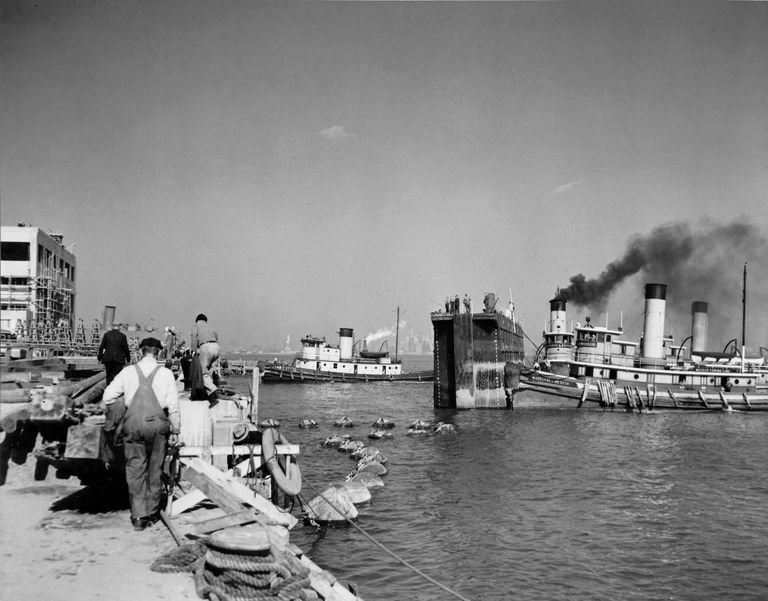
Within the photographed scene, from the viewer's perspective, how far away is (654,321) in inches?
1700

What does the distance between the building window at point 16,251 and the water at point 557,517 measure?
27.5 m

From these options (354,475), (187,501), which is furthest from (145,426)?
(354,475)

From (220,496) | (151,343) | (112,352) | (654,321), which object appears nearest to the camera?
(220,496)

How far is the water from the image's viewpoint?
33.4 ft

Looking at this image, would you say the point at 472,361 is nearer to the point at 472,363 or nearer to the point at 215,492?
the point at 472,363

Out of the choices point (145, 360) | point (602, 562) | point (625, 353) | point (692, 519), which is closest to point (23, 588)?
point (145, 360)

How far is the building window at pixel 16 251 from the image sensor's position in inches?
1647

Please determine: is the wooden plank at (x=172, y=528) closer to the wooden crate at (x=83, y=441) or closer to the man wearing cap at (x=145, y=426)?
the man wearing cap at (x=145, y=426)

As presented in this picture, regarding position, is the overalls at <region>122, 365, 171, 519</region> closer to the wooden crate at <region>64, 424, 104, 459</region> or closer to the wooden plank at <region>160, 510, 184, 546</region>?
the wooden plank at <region>160, 510, 184, 546</region>

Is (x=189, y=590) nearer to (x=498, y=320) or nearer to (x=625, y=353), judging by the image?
(x=498, y=320)

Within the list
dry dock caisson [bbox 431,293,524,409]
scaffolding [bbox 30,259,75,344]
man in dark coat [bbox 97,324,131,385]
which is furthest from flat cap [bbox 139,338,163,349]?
scaffolding [bbox 30,259,75,344]

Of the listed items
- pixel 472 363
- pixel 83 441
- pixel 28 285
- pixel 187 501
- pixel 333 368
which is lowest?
pixel 333 368

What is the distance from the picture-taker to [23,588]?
4883 millimetres

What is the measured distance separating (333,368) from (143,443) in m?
59.1
